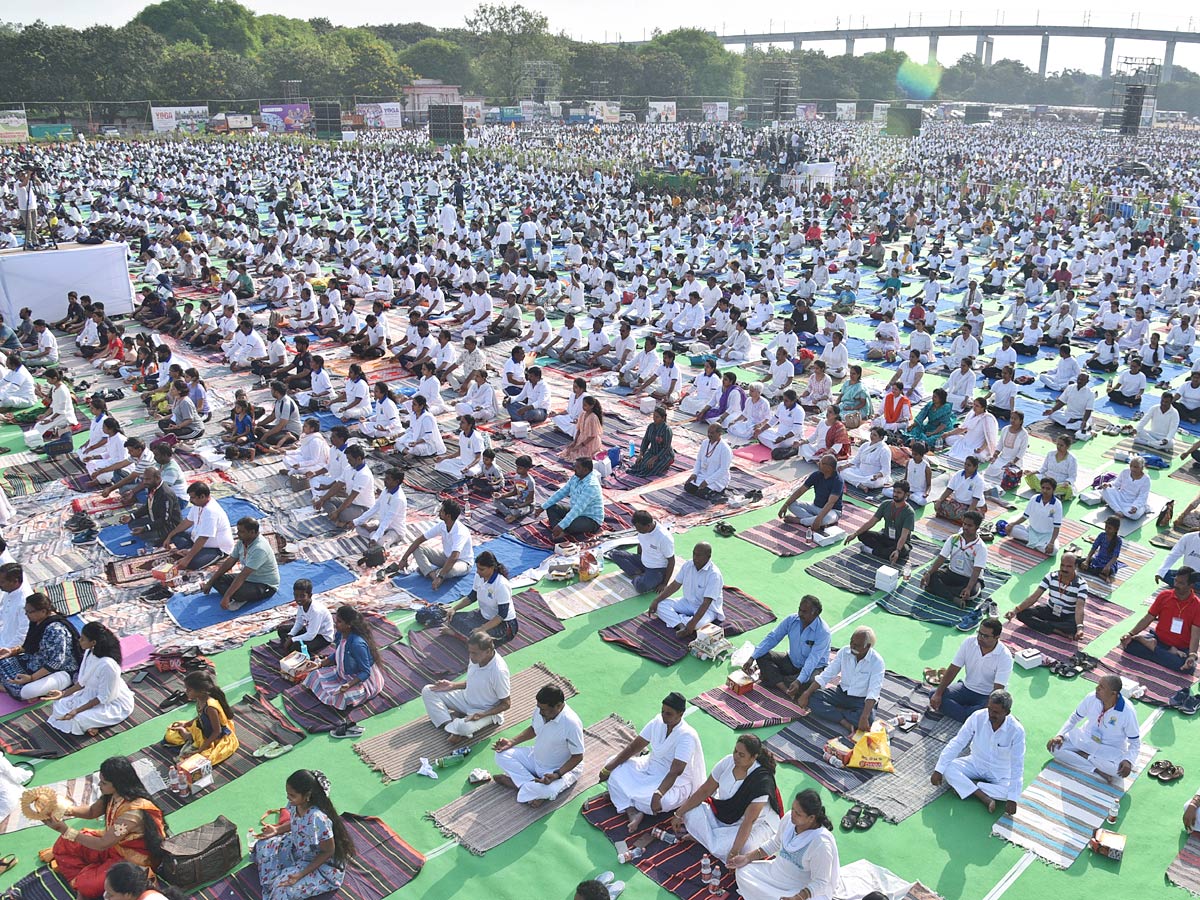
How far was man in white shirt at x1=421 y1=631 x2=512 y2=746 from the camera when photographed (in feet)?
20.6

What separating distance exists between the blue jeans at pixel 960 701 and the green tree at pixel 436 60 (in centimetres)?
8532

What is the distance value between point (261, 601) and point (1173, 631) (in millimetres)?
7374

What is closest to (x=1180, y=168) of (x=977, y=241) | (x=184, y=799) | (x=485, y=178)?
(x=977, y=241)

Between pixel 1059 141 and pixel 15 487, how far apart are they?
73951 millimetres

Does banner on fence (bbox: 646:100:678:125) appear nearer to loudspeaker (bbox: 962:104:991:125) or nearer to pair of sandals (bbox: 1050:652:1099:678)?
loudspeaker (bbox: 962:104:991:125)

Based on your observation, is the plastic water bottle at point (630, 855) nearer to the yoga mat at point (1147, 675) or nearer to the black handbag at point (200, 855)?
the black handbag at point (200, 855)

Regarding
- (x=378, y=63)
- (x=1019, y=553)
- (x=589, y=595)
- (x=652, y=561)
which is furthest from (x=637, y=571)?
(x=378, y=63)

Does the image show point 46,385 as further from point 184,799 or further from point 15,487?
point 184,799

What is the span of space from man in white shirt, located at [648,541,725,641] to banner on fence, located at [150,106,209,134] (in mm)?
54677

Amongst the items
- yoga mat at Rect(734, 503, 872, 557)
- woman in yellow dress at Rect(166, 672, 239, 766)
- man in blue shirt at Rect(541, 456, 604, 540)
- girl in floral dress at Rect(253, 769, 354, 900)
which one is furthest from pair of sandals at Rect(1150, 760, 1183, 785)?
woman in yellow dress at Rect(166, 672, 239, 766)

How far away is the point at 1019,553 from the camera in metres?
9.04

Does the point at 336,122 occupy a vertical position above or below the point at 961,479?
above

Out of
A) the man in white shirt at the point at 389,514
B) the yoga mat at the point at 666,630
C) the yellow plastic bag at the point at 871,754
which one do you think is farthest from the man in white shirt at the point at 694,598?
the man in white shirt at the point at 389,514

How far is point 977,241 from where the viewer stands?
1006 inches
